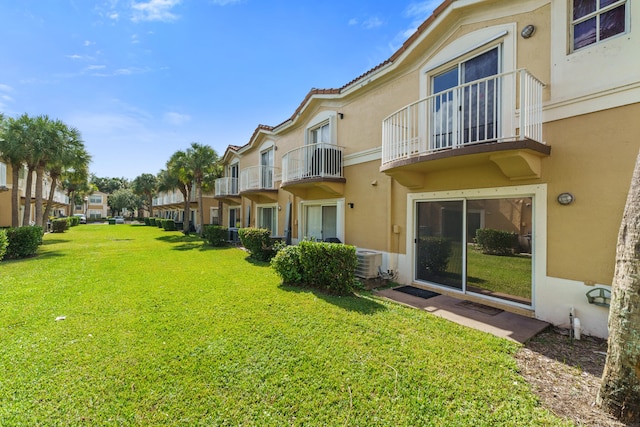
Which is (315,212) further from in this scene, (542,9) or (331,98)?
(542,9)

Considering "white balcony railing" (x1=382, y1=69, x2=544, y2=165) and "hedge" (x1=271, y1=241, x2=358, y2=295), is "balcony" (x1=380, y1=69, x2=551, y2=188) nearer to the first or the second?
"white balcony railing" (x1=382, y1=69, x2=544, y2=165)

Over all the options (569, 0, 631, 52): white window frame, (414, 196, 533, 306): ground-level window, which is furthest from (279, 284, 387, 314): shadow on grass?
(569, 0, 631, 52): white window frame

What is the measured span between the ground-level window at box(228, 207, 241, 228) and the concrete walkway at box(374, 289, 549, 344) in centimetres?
1712

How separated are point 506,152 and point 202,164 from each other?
2332 centimetres

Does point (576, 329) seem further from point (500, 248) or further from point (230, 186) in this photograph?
point (230, 186)

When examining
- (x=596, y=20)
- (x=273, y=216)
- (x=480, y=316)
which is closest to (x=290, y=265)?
(x=480, y=316)

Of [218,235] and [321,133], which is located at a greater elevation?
[321,133]

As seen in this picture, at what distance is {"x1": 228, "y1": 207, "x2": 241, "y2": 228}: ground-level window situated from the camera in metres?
22.1

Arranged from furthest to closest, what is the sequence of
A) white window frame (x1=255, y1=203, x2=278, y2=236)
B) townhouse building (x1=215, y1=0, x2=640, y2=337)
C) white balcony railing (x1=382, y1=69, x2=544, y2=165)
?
white window frame (x1=255, y1=203, x2=278, y2=236) → white balcony railing (x1=382, y1=69, x2=544, y2=165) → townhouse building (x1=215, y1=0, x2=640, y2=337)

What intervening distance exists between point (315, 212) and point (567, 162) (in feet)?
30.4

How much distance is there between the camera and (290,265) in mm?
7984

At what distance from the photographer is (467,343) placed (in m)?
4.57

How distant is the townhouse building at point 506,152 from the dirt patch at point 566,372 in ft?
2.36

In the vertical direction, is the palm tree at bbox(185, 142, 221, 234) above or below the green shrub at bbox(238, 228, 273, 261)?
above
